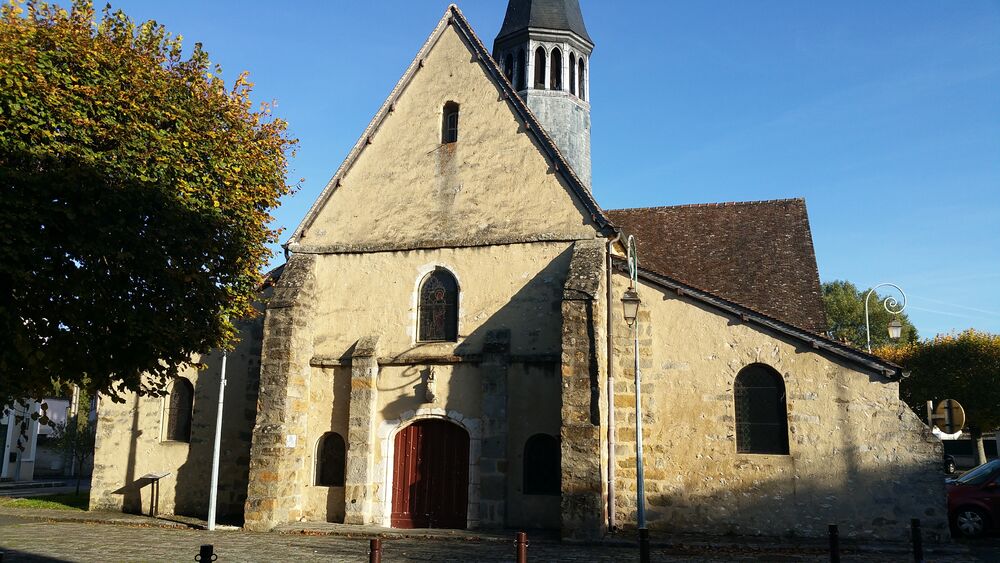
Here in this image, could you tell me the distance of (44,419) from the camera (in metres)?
9.80

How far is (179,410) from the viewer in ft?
61.8

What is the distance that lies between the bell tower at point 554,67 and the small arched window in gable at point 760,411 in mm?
10198

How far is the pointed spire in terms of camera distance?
24703 mm

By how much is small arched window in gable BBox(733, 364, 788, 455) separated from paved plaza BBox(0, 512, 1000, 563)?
2557mm

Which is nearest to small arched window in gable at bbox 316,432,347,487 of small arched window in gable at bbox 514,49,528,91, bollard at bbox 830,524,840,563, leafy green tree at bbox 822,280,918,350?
bollard at bbox 830,524,840,563

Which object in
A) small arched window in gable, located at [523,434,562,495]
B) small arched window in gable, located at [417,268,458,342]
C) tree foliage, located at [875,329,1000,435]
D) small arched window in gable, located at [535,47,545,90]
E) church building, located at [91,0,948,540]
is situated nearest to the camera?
church building, located at [91,0,948,540]

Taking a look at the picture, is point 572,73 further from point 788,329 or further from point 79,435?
point 79,435

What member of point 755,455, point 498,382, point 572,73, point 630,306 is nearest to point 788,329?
point 755,455

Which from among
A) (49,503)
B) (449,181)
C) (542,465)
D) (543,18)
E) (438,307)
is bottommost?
(49,503)

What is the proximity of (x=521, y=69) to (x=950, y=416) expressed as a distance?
16.6 meters

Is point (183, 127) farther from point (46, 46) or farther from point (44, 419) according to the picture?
point (44, 419)

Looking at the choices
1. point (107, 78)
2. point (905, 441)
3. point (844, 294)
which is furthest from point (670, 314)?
point (844, 294)

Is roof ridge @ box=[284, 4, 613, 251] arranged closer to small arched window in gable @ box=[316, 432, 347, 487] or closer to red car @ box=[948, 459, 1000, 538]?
small arched window in gable @ box=[316, 432, 347, 487]

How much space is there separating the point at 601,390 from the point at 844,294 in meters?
44.1
